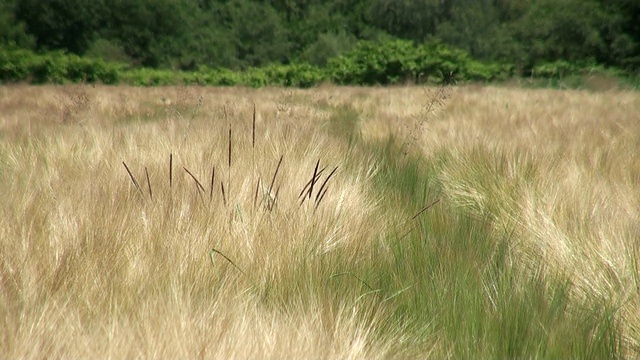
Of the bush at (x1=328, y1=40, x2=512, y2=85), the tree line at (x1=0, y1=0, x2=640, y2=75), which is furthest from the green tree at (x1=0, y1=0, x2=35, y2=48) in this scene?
the bush at (x1=328, y1=40, x2=512, y2=85)

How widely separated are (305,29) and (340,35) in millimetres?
6188

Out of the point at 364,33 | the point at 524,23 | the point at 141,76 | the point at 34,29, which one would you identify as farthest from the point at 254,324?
the point at 364,33

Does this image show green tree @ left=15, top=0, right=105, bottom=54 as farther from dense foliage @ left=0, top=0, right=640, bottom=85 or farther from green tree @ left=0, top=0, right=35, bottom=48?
green tree @ left=0, top=0, right=35, bottom=48

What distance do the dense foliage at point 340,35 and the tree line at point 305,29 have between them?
64 mm

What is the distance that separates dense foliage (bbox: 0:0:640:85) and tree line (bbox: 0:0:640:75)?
0.06 m

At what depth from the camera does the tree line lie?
72.0ft

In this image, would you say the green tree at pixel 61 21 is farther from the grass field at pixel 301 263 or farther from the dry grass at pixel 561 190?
the grass field at pixel 301 263

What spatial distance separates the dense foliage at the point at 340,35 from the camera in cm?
2155

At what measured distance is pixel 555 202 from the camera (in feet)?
5.17

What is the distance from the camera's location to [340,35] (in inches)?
1289

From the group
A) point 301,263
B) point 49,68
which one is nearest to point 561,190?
point 301,263

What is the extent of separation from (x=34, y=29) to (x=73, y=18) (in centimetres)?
203

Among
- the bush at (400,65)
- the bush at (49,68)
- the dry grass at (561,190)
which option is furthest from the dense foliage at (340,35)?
the dry grass at (561,190)

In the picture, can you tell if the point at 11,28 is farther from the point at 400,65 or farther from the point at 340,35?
the point at 340,35
